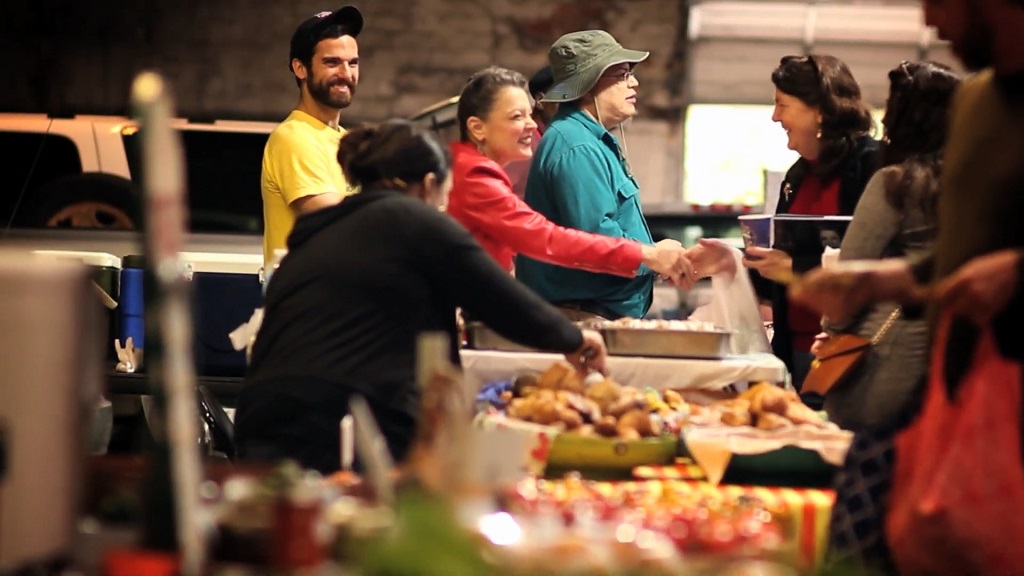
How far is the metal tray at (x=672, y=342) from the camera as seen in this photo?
3.76 m

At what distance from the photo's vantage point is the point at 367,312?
3.03 m

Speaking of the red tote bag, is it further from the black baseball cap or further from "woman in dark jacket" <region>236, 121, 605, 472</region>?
the black baseball cap

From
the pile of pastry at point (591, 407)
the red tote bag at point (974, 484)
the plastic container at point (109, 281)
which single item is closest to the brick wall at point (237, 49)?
the plastic container at point (109, 281)

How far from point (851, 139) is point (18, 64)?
26.6ft

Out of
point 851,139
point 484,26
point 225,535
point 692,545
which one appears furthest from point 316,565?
point 484,26

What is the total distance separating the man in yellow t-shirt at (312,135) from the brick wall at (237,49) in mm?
6229

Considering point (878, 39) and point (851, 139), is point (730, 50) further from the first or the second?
point (851, 139)

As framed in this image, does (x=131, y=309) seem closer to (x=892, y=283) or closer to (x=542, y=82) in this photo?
(x=542, y=82)

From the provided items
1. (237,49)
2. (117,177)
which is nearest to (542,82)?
(117,177)

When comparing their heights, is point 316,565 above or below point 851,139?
below

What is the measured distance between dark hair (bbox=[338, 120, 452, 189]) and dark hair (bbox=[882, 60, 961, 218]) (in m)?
1.05

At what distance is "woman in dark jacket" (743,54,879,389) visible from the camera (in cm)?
461

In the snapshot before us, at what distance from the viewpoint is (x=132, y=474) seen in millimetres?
2041

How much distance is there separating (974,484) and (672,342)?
5.87 ft
